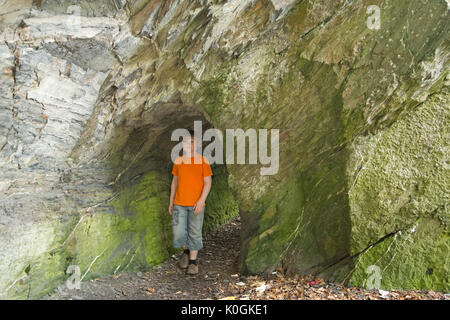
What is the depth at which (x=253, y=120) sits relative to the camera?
188 inches

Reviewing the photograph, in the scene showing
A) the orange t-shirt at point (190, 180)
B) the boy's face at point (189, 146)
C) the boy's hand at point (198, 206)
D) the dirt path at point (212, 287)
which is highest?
the boy's face at point (189, 146)

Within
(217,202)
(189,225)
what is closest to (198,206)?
(189,225)

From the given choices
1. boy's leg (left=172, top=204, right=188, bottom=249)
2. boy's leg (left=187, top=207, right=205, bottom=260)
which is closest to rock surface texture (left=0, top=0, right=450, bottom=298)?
boy's leg (left=187, top=207, right=205, bottom=260)

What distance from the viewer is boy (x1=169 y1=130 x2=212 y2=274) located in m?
5.01

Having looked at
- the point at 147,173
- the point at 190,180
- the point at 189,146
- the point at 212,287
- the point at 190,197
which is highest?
the point at 189,146

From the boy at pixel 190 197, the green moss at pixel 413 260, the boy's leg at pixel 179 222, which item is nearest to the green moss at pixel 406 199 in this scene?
the green moss at pixel 413 260

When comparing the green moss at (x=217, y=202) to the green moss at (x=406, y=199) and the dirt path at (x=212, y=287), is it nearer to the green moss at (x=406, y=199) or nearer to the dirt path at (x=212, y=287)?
the dirt path at (x=212, y=287)

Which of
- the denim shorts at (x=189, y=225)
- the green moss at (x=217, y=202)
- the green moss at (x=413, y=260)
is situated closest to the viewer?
the green moss at (x=413, y=260)

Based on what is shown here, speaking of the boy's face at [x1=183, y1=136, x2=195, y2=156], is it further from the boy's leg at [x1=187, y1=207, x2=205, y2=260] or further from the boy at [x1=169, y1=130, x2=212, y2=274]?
the boy's leg at [x1=187, y1=207, x2=205, y2=260]

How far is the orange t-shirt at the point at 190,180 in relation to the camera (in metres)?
5.01

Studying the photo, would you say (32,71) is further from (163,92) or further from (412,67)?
(412,67)

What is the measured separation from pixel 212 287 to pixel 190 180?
1.39 meters

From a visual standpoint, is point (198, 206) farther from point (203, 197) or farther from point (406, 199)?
point (406, 199)

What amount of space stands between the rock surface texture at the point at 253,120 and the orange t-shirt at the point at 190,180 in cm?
39
